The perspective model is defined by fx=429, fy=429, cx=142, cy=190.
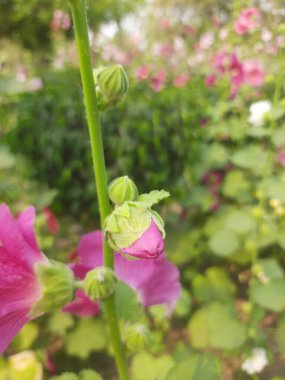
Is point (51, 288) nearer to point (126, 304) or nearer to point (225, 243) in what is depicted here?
point (126, 304)

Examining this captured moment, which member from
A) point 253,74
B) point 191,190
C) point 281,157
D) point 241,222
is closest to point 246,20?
point 253,74

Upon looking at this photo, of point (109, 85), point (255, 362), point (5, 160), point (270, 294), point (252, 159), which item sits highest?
point (109, 85)

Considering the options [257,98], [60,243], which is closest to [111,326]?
[60,243]

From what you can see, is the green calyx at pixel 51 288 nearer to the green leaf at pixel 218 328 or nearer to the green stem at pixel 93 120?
the green stem at pixel 93 120

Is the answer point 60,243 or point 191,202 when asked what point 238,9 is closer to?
point 191,202

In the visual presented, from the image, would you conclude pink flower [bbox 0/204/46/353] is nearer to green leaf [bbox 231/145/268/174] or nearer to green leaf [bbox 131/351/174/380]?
green leaf [bbox 131/351/174/380]
